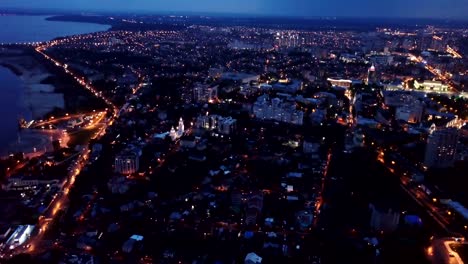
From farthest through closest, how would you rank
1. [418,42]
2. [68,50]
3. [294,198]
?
[418,42] → [68,50] → [294,198]

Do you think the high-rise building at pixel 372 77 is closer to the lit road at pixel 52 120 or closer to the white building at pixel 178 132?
the white building at pixel 178 132

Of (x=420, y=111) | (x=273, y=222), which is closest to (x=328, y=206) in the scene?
(x=273, y=222)

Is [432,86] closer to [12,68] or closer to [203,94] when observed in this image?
[203,94]

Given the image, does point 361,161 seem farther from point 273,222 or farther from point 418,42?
point 418,42

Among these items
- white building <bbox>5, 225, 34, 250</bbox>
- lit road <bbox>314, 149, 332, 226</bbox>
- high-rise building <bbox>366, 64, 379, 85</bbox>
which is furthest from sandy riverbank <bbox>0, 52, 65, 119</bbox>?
high-rise building <bbox>366, 64, 379, 85</bbox>


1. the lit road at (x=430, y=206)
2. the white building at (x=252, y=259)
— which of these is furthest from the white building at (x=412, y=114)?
the white building at (x=252, y=259)

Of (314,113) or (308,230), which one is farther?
(314,113)
